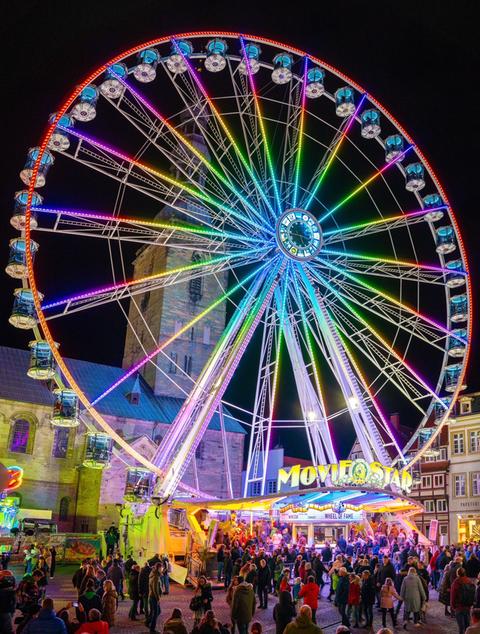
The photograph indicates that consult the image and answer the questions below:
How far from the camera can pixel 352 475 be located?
24.3m

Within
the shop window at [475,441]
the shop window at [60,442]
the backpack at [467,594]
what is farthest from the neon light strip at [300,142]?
the shop window at [60,442]

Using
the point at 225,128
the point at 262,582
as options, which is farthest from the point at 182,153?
the point at 262,582

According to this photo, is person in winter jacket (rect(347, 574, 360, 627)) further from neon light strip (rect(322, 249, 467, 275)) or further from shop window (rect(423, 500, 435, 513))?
shop window (rect(423, 500, 435, 513))

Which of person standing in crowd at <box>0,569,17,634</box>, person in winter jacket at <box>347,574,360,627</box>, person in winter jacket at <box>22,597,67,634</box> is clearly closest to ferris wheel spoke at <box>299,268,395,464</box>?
person in winter jacket at <box>347,574,360,627</box>

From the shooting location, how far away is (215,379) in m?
26.2

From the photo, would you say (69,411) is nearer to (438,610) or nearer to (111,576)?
(111,576)

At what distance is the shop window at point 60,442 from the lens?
49.9 meters

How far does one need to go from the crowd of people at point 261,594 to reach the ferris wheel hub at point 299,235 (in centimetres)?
1181

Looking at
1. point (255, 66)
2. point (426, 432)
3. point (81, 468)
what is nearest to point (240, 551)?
point (426, 432)

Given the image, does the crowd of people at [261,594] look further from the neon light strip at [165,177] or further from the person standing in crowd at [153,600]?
the neon light strip at [165,177]

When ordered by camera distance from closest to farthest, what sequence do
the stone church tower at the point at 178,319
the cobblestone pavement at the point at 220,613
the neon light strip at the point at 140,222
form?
the cobblestone pavement at the point at 220,613 → the neon light strip at the point at 140,222 → the stone church tower at the point at 178,319

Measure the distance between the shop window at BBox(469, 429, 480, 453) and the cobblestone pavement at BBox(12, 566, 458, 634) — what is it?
27.4 meters

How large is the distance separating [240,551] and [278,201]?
14172 millimetres

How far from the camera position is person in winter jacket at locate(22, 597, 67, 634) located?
8.78 m
